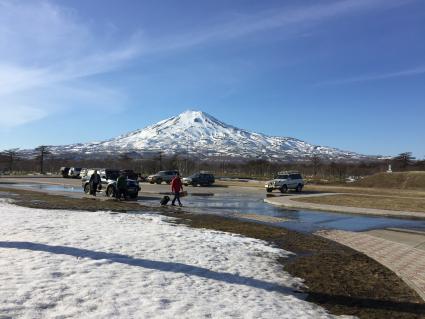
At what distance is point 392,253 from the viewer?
1193 centimetres

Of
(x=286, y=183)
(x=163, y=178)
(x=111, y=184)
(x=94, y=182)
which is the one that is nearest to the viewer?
(x=94, y=182)

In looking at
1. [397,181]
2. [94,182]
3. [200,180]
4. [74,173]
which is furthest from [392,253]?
[74,173]

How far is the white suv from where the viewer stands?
4062 cm

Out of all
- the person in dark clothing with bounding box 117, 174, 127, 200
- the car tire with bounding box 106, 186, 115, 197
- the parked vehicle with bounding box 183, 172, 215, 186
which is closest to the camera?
the person in dark clothing with bounding box 117, 174, 127, 200

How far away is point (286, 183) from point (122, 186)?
57.6 feet

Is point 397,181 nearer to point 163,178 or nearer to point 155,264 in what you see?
point 163,178

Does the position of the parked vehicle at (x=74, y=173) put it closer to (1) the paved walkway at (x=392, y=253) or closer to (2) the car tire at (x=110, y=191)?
(2) the car tire at (x=110, y=191)

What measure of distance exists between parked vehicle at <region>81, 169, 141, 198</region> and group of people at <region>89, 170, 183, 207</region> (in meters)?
0.44

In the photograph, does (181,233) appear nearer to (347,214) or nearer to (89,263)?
(89,263)

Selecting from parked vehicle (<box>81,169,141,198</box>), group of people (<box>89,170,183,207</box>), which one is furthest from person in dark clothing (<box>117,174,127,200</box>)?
parked vehicle (<box>81,169,141,198</box>)

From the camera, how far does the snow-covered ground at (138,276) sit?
628 centimetres

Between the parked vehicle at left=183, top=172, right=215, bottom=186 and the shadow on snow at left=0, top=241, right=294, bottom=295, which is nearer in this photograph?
the shadow on snow at left=0, top=241, right=294, bottom=295

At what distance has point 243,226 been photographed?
16.3m

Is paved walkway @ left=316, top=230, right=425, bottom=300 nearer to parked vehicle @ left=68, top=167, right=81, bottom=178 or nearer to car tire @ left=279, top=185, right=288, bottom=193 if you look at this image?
car tire @ left=279, top=185, right=288, bottom=193
